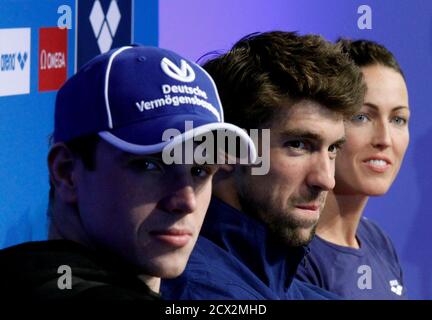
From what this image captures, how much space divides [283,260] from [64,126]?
55 cm

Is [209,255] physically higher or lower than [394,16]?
lower

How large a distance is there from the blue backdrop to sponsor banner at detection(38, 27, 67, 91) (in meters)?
0.01

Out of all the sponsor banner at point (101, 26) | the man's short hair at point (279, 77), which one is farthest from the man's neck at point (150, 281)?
the sponsor banner at point (101, 26)

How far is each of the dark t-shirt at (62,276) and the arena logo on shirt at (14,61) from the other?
63 centimetres

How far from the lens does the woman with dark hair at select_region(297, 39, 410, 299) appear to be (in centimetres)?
184

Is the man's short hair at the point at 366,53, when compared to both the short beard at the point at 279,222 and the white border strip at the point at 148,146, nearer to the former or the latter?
the short beard at the point at 279,222

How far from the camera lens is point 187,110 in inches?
42.1

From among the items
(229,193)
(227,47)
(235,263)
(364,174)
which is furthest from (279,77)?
(227,47)

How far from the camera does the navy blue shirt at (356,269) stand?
178cm

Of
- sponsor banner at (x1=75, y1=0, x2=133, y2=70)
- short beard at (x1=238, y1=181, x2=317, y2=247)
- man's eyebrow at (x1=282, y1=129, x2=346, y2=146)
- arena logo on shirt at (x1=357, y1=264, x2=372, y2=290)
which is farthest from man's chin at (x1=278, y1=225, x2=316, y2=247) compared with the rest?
sponsor banner at (x1=75, y1=0, x2=133, y2=70)

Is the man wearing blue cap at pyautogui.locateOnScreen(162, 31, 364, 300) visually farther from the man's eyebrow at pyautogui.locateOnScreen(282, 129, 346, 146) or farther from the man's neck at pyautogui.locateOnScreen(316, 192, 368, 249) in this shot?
the man's neck at pyautogui.locateOnScreen(316, 192, 368, 249)

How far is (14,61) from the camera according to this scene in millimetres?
1659
